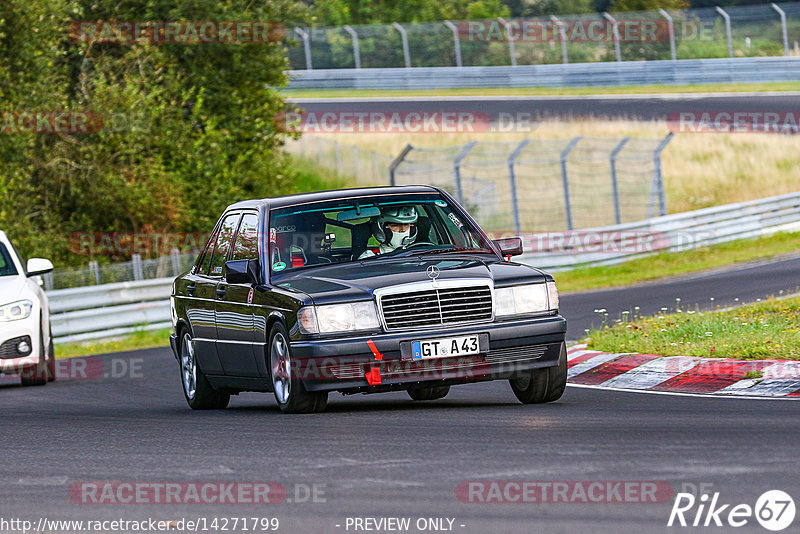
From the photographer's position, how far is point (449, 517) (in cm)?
573

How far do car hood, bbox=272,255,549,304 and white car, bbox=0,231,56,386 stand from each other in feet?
18.1

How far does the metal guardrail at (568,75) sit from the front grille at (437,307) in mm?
34463

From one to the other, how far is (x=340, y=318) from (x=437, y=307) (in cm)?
64

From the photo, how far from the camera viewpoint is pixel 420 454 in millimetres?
7238

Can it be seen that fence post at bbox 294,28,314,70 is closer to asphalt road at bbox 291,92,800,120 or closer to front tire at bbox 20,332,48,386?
asphalt road at bbox 291,92,800,120

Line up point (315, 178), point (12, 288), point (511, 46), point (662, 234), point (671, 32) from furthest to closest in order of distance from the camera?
point (511, 46), point (671, 32), point (315, 178), point (662, 234), point (12, 288)

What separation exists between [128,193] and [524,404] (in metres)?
18.0

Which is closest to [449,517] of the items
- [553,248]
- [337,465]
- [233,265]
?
[337,465]

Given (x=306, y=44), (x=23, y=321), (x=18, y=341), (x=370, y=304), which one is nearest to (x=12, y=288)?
(x=23, y=321)

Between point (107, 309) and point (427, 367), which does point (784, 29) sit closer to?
point (107, 309)

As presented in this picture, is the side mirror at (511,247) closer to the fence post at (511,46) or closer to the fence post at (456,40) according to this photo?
the fence post at (456,40)

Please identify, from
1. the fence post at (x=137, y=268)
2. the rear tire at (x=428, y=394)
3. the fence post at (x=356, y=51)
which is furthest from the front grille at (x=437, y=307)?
the fence post at (x=356, y=51)

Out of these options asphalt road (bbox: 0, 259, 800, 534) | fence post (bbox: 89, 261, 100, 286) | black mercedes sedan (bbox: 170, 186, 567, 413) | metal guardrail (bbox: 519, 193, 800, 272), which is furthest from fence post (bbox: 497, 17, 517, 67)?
asphalt road (bbox: 0, 259, 800, 534)

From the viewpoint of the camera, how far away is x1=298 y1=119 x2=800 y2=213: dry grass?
33531 millimetres
